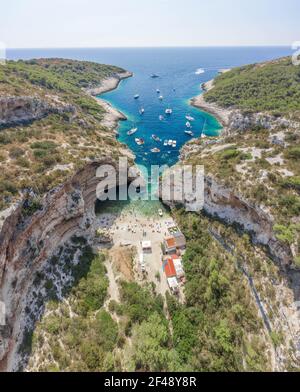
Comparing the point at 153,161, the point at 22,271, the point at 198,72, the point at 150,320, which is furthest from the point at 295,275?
the point at 198,72

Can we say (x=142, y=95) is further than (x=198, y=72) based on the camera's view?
No

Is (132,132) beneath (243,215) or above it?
above

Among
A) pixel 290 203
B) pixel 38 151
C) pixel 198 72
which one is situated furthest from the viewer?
pixel 198 72

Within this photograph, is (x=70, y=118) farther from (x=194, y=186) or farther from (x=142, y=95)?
(x=142, y=95)

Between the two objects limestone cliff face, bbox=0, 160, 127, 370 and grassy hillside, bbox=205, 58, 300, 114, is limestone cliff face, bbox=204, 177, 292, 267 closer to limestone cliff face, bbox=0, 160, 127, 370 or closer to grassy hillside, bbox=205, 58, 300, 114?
limestone cliff face, bbox=0, 160, 127, 370

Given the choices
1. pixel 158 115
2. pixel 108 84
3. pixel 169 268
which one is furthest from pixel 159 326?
pixel 108 84

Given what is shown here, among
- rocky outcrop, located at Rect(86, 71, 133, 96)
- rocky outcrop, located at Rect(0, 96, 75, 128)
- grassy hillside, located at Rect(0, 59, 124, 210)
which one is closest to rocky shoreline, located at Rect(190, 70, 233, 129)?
grassy hillside, located at Rect(0, 59, 124, 210)

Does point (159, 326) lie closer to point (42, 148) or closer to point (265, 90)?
point (42, 148)
